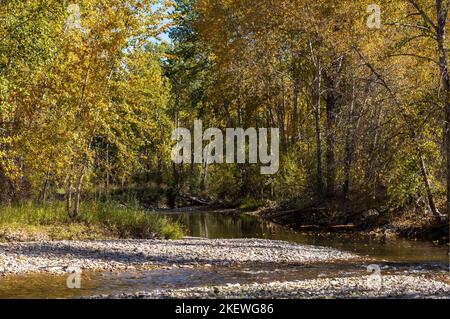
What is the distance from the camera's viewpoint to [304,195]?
30906 millimetres

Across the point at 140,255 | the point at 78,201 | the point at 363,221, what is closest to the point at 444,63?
the point at 363,221

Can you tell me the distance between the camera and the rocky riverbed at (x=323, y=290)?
379 inches

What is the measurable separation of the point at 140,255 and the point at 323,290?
6.25 meters

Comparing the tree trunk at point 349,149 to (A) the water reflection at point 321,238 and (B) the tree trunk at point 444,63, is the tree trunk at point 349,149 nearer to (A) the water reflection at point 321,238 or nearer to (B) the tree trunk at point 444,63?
(A) the water reflection at point 321,238

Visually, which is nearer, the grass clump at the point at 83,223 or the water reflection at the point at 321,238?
the water reflection at the point at 321,238

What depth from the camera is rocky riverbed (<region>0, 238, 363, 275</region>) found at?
530 inches

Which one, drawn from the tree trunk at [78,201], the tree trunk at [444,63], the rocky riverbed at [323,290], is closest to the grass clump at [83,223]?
the tree trunk at [78,201]

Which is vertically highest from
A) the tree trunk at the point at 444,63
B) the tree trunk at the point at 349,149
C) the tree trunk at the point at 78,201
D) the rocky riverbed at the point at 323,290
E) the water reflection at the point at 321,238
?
the tree trunk at the point at 444,63

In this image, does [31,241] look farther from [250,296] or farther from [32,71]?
[250,296]

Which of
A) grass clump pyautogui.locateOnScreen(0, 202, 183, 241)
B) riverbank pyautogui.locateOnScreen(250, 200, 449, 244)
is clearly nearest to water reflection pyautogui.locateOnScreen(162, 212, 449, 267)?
riverbank pyautogui.locateOnScreen(250, 200, 449, 244)

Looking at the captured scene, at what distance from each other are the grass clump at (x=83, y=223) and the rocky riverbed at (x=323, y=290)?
8.90 metres

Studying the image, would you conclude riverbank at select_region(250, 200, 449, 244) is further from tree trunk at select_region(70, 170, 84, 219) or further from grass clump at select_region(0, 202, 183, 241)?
tree trunk at select_region(70, 170, 84, 219)

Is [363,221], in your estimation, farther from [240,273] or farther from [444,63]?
[240,273]

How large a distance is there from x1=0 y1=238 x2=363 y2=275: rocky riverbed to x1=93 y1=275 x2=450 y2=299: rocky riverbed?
3.60m
